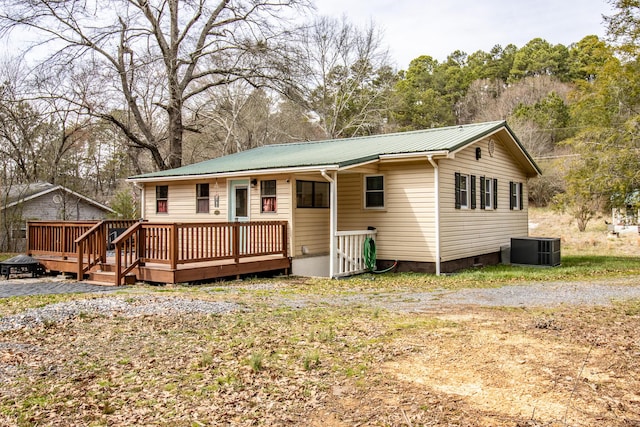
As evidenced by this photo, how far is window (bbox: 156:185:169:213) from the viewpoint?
15995 millimetres

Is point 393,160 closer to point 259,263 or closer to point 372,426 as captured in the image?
point 259,263

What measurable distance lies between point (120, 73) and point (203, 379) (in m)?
18.6

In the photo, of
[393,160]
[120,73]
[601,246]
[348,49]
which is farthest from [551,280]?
[348,49]

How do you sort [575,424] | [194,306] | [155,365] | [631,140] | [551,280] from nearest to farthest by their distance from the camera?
[575,424] < [155,365] < [194,306] < [551,280] < [631,140]

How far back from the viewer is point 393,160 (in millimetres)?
13055

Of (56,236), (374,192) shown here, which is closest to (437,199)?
(374,192)

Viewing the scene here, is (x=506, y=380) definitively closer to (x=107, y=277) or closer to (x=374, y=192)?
(x=107, y=277)

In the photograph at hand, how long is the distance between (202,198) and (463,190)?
738 centimetres

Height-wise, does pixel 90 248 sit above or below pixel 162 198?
below

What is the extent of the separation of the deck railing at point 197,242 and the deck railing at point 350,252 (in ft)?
4.41

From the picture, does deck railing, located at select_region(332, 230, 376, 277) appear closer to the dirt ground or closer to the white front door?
the white front door

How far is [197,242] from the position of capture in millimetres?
11000

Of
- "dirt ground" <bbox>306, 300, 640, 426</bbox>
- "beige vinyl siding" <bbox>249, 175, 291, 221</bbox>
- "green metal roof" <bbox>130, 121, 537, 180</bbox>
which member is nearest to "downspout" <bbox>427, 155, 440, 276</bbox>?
"green metal roof" <bbox>130, 121, 537, 180</bbox>

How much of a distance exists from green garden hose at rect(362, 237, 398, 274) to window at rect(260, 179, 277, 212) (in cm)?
251
